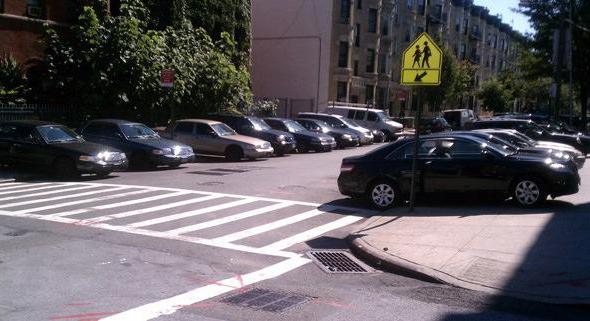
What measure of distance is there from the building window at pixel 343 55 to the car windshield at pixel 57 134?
1245 inches

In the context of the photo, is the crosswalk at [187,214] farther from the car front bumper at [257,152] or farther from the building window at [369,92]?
the building window at [369,92]

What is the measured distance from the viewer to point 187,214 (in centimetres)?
1166

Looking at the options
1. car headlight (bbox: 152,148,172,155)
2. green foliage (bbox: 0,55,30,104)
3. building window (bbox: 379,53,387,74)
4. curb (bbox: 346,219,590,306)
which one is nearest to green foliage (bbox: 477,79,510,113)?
building window (bbox: 379,53,387,74)

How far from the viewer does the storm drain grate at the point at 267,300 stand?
20.6 ft

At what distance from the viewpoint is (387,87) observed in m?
54.8

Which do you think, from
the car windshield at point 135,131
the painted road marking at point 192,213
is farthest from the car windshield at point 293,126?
the painted road marking at point 192,213

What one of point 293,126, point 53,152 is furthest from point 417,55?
point 293,126

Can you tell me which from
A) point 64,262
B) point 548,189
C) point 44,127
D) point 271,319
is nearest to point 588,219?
point 548,189

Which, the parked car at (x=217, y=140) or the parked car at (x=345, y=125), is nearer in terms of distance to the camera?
the parked car at (x=217, y=140)

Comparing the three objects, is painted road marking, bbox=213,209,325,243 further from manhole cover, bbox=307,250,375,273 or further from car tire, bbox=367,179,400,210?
manhole cover, bbox=307,250,375,273

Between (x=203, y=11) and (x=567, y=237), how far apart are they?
95.2 ft

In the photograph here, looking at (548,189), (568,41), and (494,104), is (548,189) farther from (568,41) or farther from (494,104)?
(494,104)

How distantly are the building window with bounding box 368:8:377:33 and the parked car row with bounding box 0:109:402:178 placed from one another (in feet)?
79.8

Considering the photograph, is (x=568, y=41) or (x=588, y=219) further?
(x=568, y=41)
